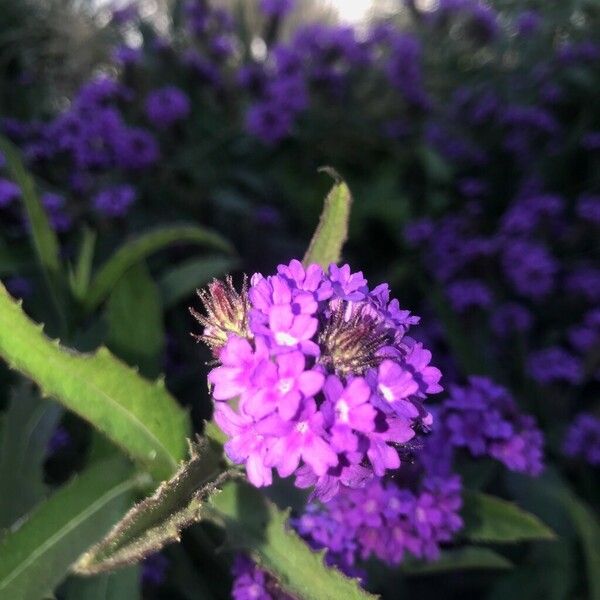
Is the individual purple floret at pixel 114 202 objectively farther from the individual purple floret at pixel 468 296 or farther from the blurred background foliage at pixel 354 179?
the individual purple floret at pixel 468 296

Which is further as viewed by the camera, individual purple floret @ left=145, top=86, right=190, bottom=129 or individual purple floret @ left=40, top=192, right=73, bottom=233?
individual purple floret @ left=145, top=86, right=190, bottom=129

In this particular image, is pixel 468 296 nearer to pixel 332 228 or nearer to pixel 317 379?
pixel 332 228

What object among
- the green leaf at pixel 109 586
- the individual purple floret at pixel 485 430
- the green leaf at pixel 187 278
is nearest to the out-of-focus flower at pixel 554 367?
the individual purple floret at pixel 485 430

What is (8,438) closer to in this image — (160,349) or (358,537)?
(160,349)

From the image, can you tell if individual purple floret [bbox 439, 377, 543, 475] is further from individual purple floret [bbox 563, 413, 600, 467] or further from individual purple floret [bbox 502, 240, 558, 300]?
individual purple floret [bbox 502, 240, 558, 300]

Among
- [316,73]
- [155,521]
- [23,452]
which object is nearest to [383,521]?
[155,521]

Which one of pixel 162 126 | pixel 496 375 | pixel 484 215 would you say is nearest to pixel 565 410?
pixel 496 375

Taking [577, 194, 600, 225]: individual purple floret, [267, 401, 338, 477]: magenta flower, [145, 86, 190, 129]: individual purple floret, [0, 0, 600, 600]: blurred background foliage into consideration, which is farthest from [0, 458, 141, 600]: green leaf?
[577, 194, 600, 225]: individual purple floret
